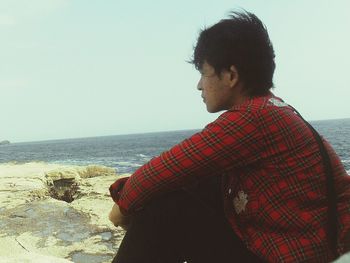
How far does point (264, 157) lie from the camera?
4.84 ft

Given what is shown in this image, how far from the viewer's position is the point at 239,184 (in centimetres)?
161

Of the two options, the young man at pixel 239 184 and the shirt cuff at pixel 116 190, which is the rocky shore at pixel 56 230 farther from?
the young man at pixel 239 184

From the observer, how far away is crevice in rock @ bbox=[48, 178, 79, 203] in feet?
33.5

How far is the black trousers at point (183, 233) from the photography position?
1.69 metres

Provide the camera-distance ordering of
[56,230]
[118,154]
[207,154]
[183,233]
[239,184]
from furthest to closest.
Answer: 1. [118,154]
2. [56,230]
3. [183,233]
4. [239,184]
5. [207,154]

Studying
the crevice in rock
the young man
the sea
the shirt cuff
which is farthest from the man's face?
the crevice in rock

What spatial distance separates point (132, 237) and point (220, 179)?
529 mm

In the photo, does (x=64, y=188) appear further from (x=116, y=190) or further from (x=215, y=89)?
(x=215, y=89)

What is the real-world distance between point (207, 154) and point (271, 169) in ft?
0.85

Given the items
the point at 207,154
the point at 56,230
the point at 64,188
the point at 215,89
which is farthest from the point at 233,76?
the point at 64,188

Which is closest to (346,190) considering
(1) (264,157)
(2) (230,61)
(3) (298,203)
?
(3) (298,203)

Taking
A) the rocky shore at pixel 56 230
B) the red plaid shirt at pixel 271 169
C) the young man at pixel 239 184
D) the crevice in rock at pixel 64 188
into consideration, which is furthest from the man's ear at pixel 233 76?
the crevice in rock at pixel 64 188

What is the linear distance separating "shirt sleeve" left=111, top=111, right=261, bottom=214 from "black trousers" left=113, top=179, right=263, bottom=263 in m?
0.16

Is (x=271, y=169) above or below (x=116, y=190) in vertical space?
above
